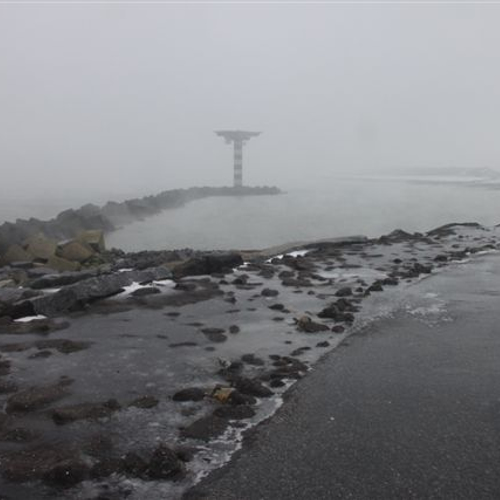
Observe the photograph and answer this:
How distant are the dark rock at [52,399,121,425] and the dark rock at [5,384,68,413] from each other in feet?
1.11

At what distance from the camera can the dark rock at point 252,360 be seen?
Result: 7.85 m

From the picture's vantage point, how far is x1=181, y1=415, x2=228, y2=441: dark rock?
5570mm

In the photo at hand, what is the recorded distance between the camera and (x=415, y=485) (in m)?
4.64

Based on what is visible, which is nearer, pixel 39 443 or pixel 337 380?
pixel 39 443

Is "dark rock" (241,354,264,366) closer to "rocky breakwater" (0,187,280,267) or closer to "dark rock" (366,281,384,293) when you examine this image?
"dark rock" (366,281,384,293)

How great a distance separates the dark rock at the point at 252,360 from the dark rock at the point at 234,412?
1.63 m

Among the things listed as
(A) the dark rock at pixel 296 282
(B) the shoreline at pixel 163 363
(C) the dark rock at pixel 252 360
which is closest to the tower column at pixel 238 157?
(B) the shoreline at pixel 163 363

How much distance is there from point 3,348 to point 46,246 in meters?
15.7

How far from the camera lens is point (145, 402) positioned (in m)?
6.33

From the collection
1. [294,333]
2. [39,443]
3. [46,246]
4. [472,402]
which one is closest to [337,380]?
[472,402]

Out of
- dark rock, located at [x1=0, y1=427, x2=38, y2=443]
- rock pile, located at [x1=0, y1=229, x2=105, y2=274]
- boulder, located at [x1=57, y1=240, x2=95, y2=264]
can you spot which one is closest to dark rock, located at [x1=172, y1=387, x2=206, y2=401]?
dark rock, located at [x1=0, y1=427, x2=38, y2=443]

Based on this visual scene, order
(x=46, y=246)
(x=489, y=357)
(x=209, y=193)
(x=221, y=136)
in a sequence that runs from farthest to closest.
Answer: (x=221, y=136) < (x=209, y=193) < (x=46, y=246) < (x=489, y=357)

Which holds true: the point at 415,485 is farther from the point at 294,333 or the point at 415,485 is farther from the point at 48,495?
the point at 294,333

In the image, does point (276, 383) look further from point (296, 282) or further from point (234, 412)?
point (296, 282)
